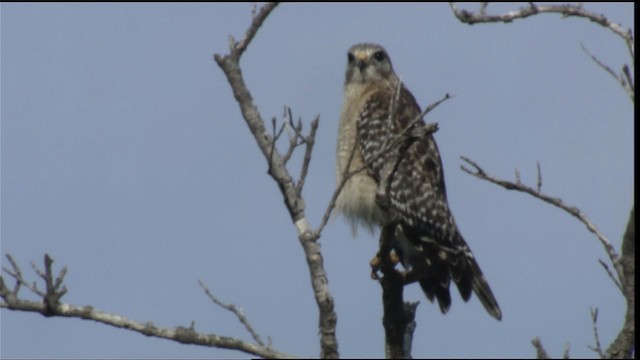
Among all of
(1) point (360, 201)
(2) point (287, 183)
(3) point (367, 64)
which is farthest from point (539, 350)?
(3) point (367, 64)

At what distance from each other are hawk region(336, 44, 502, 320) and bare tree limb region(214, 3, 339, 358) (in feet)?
7.16

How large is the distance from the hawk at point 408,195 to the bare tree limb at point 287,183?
2.18 metres

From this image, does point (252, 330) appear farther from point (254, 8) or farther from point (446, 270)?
point (446, 270)

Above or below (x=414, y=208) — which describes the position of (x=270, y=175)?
below

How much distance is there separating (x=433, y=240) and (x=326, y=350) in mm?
3494

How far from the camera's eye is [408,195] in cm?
970

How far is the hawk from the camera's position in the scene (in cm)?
875

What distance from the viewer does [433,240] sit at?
9.23m

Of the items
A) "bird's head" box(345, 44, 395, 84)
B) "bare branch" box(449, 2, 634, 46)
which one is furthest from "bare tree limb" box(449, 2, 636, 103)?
"bird's head" box(345, 44, 395, 84)

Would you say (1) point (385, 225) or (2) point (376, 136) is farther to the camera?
(2) point (376, 136)

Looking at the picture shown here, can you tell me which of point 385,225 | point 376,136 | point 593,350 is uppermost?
point 376,136

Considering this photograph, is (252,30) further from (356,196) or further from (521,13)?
(356,196)

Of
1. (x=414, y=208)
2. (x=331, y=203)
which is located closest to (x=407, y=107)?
(x=414, y=208)

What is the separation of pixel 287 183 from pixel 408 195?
3737 mm
